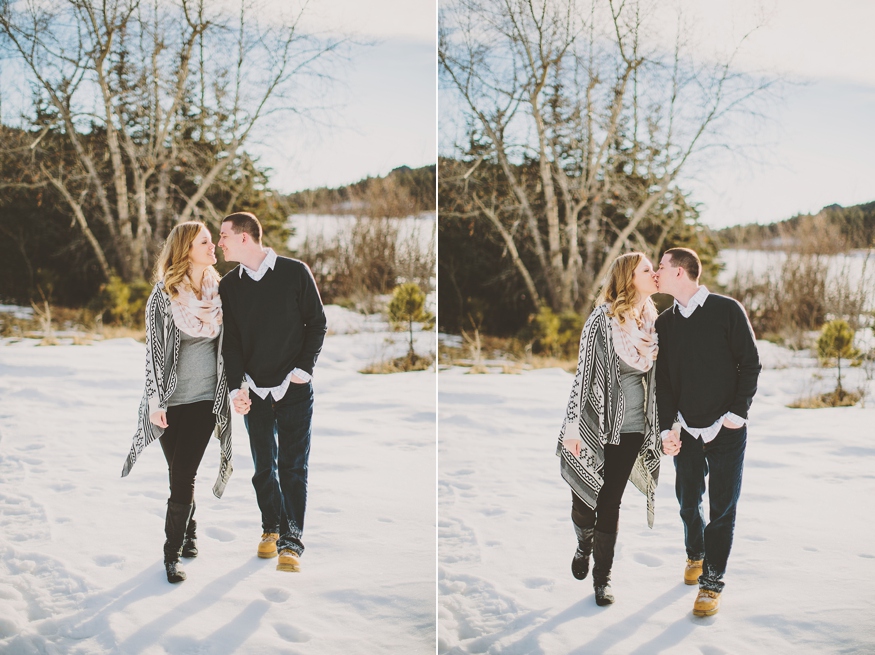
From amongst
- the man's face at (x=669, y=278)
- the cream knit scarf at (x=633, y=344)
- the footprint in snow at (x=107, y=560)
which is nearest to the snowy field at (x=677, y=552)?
the cream knit scarf at (x=633, y=344)

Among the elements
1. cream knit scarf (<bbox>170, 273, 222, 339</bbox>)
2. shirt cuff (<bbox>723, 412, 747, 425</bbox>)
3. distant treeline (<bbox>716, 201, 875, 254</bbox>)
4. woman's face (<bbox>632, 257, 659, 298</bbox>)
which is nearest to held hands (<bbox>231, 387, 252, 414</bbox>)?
cream knit scarf (<bbox>170, 273, 222, 339</bbox>)

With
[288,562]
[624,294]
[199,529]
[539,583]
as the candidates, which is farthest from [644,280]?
[199,529]

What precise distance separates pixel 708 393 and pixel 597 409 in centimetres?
35

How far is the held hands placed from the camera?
8.03 ft

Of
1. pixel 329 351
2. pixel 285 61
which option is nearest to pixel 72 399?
pixel 329 351

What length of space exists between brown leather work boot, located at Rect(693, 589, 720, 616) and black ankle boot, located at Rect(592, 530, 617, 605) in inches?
11.9

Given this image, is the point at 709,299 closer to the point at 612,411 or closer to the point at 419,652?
the point at 612,411

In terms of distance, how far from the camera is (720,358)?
7.61ft

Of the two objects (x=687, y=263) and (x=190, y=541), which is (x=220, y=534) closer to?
(x=190, y=541)

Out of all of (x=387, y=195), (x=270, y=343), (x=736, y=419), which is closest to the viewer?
(x=736, y=419)

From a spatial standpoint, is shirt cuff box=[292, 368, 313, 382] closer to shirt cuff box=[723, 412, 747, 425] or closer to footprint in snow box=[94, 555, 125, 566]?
footprint in snow box=[94, 555, 125, 566]

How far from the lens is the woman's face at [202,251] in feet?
Answer: 8.37

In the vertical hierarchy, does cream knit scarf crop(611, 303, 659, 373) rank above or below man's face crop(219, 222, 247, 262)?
below

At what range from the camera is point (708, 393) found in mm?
2328
